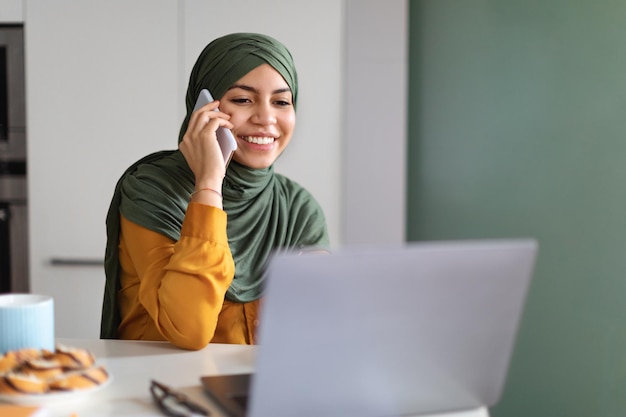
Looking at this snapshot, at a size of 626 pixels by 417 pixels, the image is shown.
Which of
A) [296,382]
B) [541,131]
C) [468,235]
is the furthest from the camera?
[468,235]

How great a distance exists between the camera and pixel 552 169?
81.2 inches

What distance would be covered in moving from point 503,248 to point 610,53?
1.19 metres

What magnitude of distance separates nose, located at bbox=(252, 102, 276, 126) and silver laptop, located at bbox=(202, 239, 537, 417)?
2.87 feet

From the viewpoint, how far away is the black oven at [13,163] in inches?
110

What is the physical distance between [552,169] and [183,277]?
1.17 metres

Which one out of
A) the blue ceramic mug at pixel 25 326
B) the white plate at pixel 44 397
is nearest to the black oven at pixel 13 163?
the blue ceramic mug at pixel 25 326

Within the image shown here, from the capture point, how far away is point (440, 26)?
2.79 metres

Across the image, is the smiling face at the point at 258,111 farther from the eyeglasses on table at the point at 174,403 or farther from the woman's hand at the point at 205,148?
the eyeglasses on table at the point at 174,403

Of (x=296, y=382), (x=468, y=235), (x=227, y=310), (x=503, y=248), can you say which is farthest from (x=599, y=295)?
(x=296, y=382)

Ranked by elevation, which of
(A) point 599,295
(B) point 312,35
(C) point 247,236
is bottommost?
(A) point 599,295

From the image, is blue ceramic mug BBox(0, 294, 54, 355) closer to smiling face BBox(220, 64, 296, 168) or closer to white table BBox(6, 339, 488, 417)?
white table BBox(6, 339, 488, 417)

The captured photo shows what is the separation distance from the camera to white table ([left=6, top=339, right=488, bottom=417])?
95cm

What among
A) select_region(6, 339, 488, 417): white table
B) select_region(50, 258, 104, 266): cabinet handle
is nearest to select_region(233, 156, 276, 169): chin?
select_region(6, 339, 488, 417): white table

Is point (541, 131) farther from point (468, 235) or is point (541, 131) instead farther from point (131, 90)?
point (131, 90)
